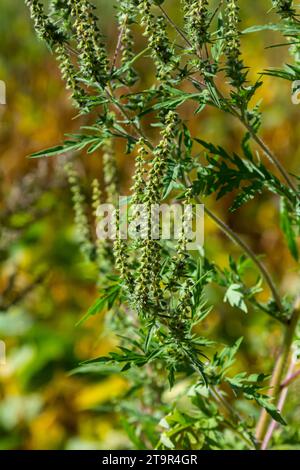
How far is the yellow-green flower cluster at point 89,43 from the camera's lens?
3.62ft

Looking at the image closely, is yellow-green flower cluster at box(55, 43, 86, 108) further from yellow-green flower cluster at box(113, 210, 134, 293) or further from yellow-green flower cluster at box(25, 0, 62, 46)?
yellow-green flower cluster at box(113, 210, 134, 293)

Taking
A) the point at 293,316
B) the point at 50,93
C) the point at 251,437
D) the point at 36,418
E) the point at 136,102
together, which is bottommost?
the point at 36,418

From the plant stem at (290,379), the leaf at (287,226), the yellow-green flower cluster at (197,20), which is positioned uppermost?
the yellow-green flower cluster at (197,20)

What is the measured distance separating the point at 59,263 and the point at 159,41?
245cm

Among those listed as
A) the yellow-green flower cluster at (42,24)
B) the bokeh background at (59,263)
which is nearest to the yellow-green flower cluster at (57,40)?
the yellow-green flower cluster at (42,24)

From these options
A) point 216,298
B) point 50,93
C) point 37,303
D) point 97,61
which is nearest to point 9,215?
point 37,303

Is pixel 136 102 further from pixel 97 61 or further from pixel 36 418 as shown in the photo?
pixel 36 418

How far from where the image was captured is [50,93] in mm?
4609

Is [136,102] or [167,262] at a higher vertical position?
[136,102]

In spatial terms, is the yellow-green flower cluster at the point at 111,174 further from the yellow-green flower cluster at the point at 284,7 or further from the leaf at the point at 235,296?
the yellow-green flower cluster at the point at 284,7

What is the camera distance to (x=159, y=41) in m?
1.12

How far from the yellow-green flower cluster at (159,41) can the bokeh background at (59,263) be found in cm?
→ 96

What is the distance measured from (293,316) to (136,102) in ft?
1.75

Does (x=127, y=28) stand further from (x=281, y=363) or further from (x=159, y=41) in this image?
(x=281, y=363)
